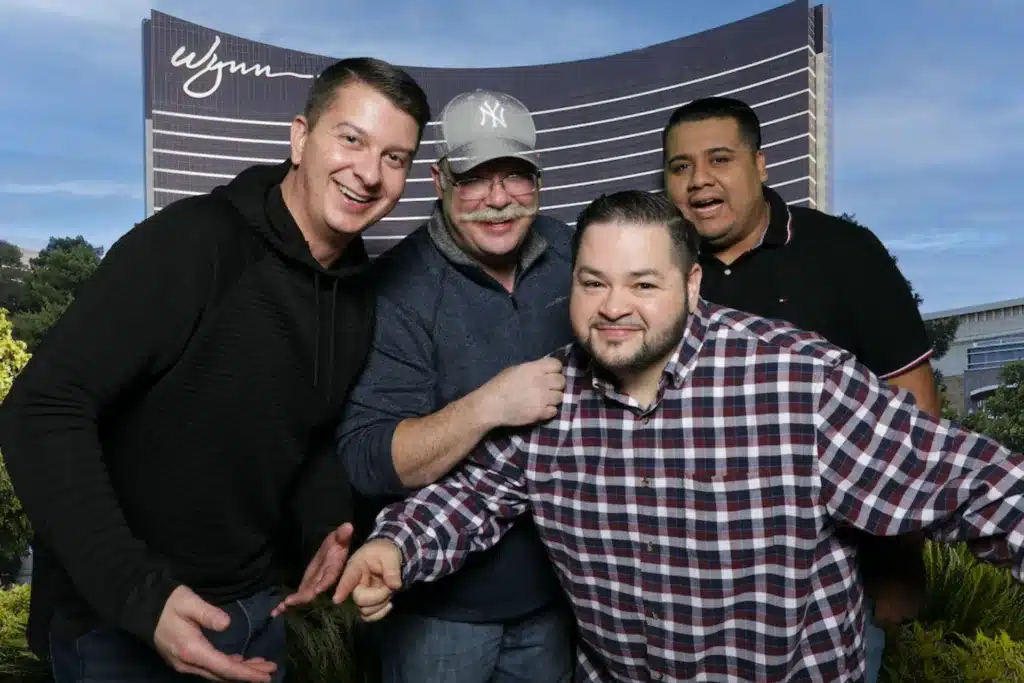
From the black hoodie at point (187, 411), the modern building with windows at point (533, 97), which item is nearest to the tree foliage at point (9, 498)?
the modern building with windows at point (533, 97)

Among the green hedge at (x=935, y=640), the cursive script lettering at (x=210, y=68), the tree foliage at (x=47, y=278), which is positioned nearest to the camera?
the green hedge at (x=935, y=640)

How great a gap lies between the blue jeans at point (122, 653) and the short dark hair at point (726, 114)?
1649 millimetres

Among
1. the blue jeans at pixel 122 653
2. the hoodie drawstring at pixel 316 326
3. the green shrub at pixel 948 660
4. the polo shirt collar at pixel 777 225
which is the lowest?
the green shrub at pixel 948 660

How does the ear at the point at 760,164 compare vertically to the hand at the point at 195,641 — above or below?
above

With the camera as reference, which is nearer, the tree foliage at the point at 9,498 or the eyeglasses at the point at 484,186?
the eyeglasses at the point at 484,186

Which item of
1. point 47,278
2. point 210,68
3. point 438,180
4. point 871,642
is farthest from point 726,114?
point 47,278

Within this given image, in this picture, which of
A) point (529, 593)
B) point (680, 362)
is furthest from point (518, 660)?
point (680, 362)

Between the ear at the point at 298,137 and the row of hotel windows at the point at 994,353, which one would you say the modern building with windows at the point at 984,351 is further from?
the ear at the point at 298,137

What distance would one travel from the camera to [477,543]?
2.05 meters

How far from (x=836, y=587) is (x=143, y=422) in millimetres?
1335

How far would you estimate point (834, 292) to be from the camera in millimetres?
2424

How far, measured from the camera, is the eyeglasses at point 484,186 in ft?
7.52

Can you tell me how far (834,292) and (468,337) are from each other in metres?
0.93

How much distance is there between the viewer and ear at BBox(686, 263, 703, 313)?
6.25ft
